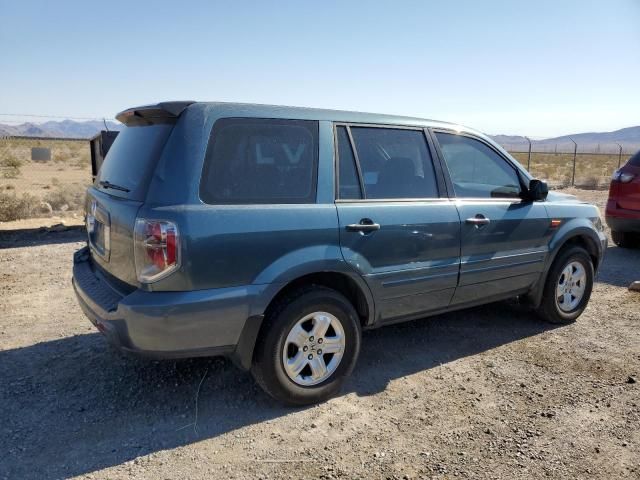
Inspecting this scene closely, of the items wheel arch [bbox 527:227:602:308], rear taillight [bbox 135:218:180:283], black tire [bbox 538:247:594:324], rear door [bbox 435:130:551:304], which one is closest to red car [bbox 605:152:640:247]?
wheel arch [bbox 527:227:602:308]

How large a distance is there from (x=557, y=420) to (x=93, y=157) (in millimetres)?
8553

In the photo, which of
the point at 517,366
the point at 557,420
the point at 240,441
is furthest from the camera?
the point at 517,366

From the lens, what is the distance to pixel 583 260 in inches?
203

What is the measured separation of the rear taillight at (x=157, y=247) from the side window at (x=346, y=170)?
1199 millimetres

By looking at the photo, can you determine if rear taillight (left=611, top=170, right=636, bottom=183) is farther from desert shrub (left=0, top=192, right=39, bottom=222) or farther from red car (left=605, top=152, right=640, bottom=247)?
desert shrub (left=0, top=192, right=39, bottom=222)

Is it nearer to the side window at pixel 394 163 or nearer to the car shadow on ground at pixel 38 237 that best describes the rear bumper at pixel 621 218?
the side window at pixel 394 163

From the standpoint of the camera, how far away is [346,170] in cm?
360

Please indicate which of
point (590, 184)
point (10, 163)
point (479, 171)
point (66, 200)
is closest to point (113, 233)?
point (479, 171)

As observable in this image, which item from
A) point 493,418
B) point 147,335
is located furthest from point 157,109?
point 493,418

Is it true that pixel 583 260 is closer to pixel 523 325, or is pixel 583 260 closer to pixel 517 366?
pixel 523 325

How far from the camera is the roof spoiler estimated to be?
10.2 ft

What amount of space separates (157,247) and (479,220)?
250cm

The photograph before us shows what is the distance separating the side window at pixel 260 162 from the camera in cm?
306

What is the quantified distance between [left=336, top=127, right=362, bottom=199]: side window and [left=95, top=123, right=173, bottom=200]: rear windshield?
1129mm
